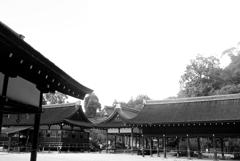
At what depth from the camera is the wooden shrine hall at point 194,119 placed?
2028 cm

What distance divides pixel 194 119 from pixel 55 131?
1736cm

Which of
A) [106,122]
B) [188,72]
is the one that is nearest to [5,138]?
[106,122]

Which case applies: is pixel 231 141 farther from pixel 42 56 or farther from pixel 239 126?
pixel 42 56

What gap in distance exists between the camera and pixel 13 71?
6.10 m

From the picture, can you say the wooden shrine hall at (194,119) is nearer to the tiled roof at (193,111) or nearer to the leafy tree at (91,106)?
the tiled roof at (193,111)

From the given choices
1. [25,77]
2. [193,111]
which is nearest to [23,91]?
[25,77]

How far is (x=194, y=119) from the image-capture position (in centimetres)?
2111

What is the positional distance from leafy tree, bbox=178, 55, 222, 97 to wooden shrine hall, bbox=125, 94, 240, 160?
23068 mm

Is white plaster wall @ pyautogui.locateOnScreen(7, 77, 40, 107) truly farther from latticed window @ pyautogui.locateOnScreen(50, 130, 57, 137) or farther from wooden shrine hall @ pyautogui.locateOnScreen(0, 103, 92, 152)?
latticed window @ pyautogui.locateOnScreen(50, 130, 57, 137)

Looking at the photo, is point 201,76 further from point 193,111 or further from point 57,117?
point 57,117

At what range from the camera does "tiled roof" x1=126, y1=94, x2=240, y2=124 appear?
20602 millimetres

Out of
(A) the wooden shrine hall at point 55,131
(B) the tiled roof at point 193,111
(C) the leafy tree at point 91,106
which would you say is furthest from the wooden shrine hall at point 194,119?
(C) the leafy tree at point 91,106

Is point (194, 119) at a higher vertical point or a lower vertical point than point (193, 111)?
lower

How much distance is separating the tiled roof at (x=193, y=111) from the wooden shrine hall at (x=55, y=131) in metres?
8.98
